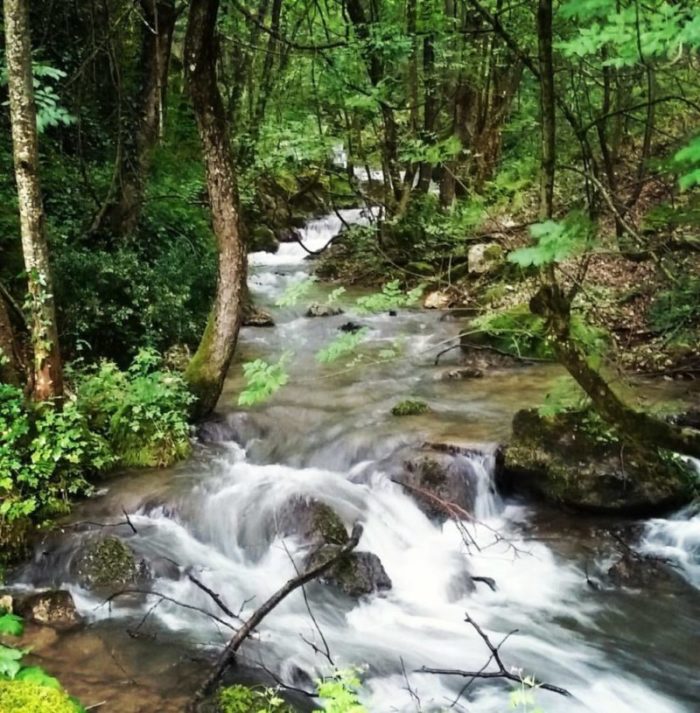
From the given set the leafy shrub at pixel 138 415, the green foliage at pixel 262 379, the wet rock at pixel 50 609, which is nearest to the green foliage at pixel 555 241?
the green foliage at pixel 262 379

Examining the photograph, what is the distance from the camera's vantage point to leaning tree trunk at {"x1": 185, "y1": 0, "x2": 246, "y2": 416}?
701 cm

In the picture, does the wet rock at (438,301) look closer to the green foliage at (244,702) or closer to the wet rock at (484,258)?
the wet rock at (484,258)

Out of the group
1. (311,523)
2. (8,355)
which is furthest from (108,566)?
(8,355)

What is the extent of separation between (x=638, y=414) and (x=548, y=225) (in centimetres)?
236

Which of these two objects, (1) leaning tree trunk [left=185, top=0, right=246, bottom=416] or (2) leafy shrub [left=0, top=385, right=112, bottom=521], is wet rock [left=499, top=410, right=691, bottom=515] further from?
(2) leafy shrub [left=0, top=385, right=112, bottom=521]

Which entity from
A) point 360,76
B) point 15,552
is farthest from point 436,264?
point 15,552

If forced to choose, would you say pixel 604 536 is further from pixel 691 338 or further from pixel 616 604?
pixel 691 338

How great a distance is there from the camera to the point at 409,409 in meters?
9.20

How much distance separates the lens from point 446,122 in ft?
57.9

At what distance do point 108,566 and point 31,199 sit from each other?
326cm

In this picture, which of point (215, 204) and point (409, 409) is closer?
point (215, 204)

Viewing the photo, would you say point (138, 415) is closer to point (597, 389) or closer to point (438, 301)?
point (597, 389)

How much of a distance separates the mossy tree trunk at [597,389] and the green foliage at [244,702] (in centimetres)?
306

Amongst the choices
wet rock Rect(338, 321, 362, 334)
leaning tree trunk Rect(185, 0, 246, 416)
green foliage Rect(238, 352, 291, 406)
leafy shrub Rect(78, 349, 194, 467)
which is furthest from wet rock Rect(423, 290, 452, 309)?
green foliage Rect(238, 352, 291, 406)
